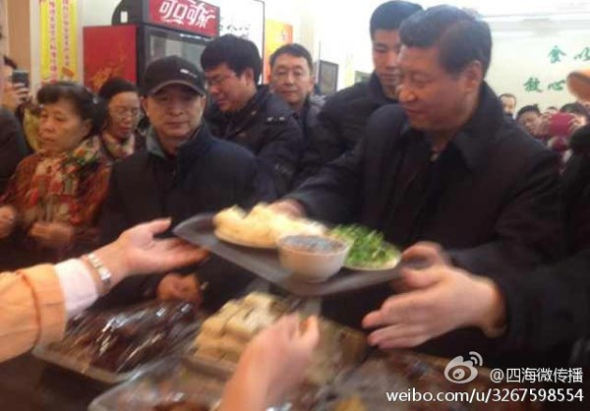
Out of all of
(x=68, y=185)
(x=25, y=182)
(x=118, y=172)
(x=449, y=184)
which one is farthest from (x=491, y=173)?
(x=25, y=182)

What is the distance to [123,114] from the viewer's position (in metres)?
2.79

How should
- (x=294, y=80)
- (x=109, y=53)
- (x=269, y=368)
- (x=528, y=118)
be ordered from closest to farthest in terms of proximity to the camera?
(x=269, y=368)
(x=294, y=80)
(x=109, y=53)
(x=528, y=118)

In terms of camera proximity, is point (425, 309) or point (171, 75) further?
point (171, 75)

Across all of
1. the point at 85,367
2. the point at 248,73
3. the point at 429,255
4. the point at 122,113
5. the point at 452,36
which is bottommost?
the point at 85,367

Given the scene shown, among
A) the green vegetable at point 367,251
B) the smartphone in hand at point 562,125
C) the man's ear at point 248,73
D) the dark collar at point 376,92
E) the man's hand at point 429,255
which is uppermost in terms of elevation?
the man's ear at point 248,73

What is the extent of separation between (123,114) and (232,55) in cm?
72

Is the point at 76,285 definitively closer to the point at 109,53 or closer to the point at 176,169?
the point at 176,169

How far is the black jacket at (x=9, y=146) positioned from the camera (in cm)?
250

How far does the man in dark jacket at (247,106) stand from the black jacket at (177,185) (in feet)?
1.55

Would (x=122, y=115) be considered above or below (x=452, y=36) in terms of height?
below

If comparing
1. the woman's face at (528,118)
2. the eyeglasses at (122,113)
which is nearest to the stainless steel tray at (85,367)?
the eyeglasses at (122,113)

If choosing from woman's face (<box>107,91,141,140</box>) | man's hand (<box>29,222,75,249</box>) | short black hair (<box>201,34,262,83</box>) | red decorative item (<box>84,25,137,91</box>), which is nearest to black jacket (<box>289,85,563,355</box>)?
man's hand (<box>29,222,75,249</box>)

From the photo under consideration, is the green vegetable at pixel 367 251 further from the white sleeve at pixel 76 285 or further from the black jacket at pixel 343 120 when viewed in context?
the black jacket at pixel 343 120

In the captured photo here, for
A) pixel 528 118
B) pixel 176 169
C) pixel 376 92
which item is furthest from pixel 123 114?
pixel 528 118
